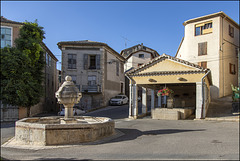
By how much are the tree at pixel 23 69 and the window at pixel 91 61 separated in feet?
26.3

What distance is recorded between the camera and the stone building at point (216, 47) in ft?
87.5

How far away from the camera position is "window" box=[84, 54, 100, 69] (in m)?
29.4

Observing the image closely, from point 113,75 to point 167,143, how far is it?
25.5 metres

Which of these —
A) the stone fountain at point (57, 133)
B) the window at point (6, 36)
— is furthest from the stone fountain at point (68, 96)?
the window at point (6, 36)

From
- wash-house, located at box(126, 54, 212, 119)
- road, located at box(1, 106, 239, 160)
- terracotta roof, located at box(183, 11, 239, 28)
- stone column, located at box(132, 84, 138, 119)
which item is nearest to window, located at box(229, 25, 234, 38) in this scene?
terracotta roof, located at box(183, 11, 239, 28)

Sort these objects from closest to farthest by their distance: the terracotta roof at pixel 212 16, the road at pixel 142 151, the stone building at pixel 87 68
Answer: the road at pixel 142 151, the terracotta roof at pixel 212 16, the stone building at pixel 87 68

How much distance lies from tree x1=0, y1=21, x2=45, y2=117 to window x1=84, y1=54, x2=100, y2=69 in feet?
26.3

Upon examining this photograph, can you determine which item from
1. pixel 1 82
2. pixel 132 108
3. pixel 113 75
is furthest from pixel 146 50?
pixel 1 82

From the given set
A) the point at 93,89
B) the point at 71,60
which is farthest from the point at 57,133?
the point at 71,60

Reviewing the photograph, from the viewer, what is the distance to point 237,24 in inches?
1181

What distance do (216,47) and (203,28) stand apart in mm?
3183

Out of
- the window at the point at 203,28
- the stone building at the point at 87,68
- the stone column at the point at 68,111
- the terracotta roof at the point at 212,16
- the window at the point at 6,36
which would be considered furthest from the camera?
the stone building at the point at 87,68

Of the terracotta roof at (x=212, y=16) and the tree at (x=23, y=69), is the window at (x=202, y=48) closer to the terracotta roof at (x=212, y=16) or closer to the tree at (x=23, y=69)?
the terracotta roof at (x=212, y=16)

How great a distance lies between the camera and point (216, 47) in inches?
1054
